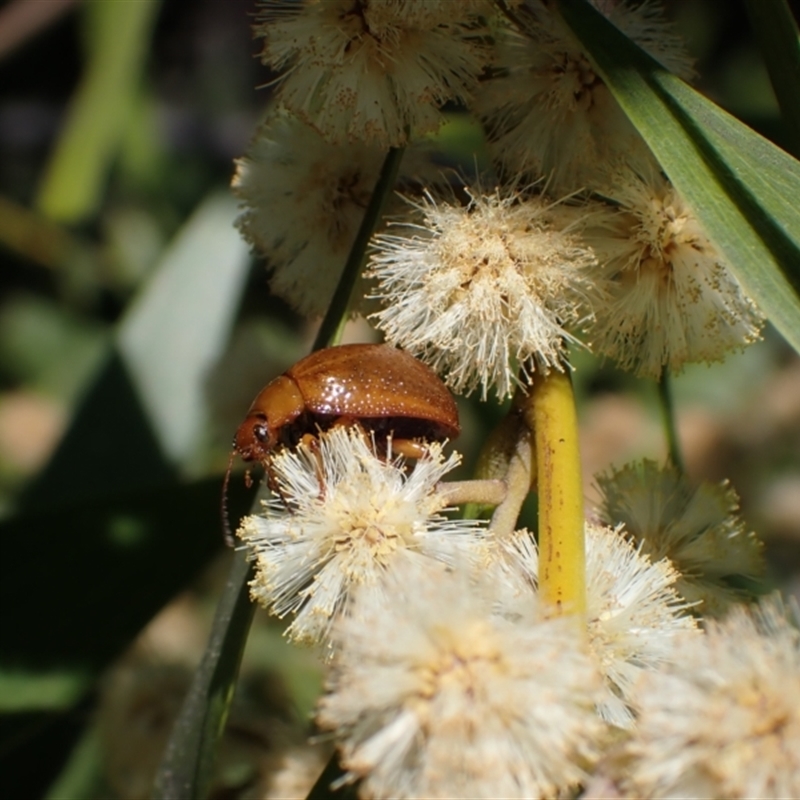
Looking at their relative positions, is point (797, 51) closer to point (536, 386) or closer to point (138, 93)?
point (536, 386)

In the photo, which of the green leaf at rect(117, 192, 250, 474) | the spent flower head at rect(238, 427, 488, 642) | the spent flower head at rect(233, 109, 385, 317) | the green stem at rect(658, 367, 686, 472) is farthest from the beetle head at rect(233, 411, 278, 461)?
the green leaf at rect(117, 192, 250, 474)

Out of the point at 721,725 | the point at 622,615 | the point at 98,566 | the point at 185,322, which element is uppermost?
the point at 185,322

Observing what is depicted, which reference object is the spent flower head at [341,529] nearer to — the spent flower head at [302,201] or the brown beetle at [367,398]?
the brown beetle at [367,398]

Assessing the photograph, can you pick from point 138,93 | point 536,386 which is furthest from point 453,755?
point 138,93

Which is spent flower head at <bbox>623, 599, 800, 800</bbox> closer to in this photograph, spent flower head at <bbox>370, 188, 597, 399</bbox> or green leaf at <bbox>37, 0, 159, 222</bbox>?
spent flower head at <bbox>370, 188, 597, 399</bbox>

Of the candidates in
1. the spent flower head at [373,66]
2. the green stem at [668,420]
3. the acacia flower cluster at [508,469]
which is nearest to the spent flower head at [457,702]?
the acacia flower cluster at [508,469]

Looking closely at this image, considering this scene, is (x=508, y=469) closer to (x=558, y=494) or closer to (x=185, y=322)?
(x=558, y=494)

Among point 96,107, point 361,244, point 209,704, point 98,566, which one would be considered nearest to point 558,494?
point 361,244
